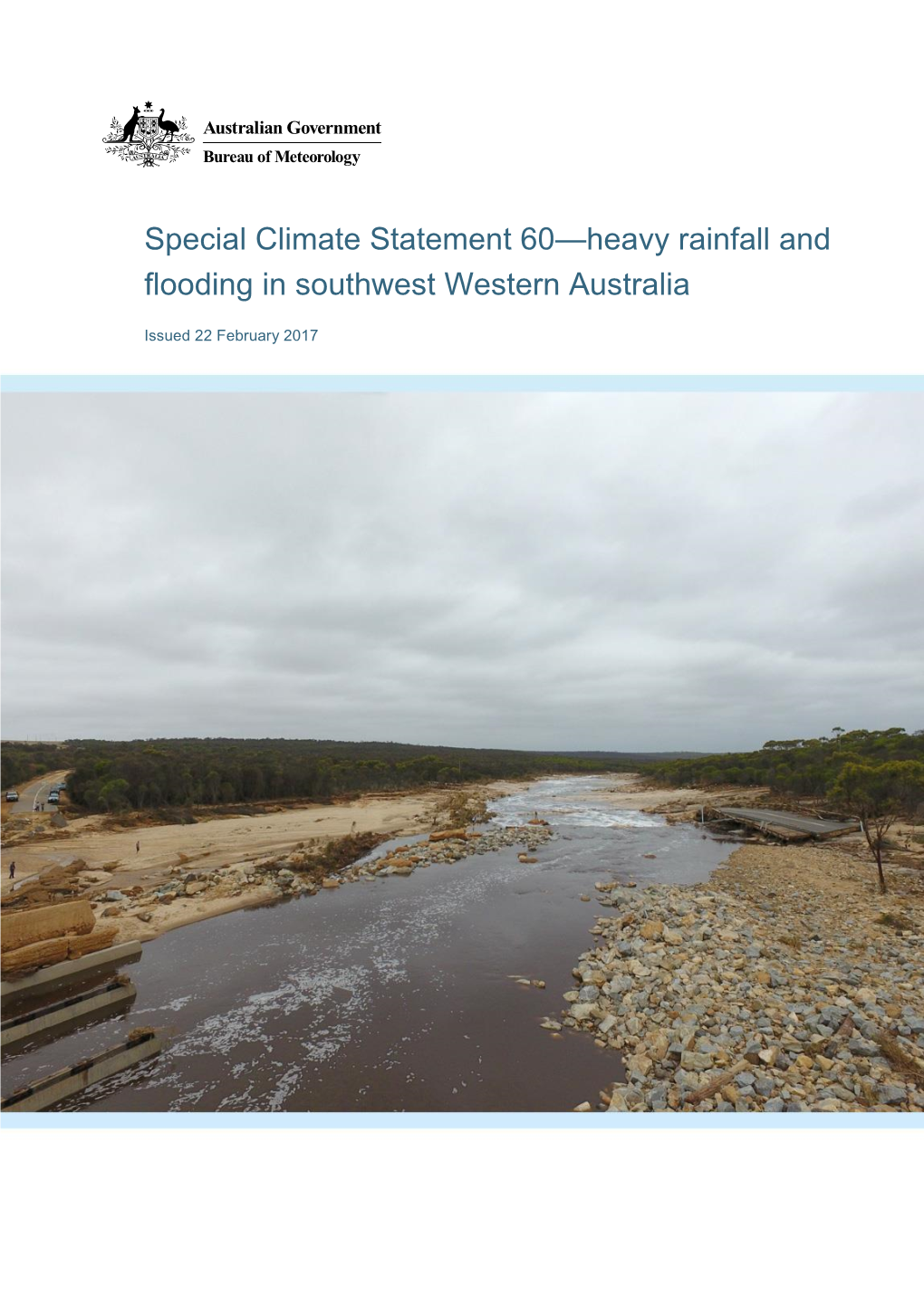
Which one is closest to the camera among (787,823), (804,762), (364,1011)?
(364,1011)

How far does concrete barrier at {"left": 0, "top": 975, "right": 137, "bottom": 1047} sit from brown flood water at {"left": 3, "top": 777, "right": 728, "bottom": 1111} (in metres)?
0.38

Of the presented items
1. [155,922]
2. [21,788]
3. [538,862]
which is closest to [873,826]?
[538,862]

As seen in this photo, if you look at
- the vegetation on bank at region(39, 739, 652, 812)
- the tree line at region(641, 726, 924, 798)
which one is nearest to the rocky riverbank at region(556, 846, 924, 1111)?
the tree line at region(641, 726, 924, 798)

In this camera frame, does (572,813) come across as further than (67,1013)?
Yes

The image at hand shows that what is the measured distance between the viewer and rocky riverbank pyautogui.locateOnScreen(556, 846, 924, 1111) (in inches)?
255

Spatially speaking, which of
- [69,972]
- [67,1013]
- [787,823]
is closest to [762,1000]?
[67,1013]

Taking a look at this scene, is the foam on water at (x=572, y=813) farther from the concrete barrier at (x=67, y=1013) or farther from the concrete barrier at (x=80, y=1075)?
the concrete barrier at (x=80, y=1075)

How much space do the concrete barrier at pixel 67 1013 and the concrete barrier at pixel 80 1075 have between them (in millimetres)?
2214

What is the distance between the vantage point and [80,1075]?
778 centimetres

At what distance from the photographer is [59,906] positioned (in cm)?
1178

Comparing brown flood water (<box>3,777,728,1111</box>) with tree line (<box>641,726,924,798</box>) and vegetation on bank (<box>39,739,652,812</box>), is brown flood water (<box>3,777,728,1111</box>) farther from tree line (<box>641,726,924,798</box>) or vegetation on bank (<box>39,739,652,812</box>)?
tree line (<box>641,726,924,798</box>)

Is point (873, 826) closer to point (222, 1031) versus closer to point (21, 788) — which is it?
point (222, 1031)

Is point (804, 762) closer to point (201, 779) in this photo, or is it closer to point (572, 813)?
point (572, 813)

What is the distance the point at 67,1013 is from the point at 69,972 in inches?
99.1
